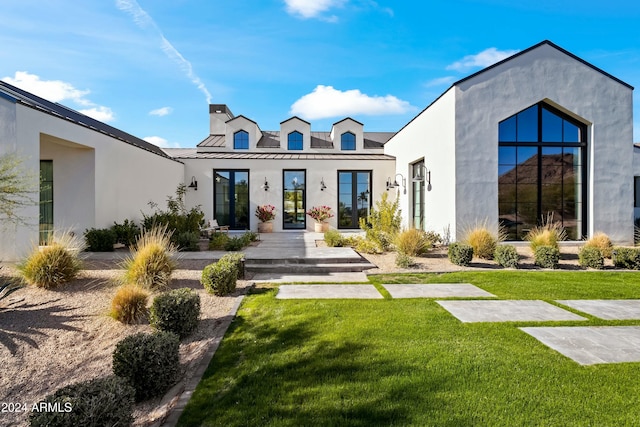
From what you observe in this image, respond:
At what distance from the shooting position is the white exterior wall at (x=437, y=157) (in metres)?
9.62

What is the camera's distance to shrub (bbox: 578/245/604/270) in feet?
24.7

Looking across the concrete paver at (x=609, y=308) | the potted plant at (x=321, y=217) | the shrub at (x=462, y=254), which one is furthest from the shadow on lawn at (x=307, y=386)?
the potted plant at (x=321, y=217)

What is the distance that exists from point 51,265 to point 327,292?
522cm

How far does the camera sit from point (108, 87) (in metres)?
9.36

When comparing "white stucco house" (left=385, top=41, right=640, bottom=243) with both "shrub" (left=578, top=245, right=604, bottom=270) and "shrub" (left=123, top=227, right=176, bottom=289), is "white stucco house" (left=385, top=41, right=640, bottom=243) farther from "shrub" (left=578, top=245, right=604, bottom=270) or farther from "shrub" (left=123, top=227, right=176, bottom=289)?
"shrub" (left=123, top=227, right=176, bottom=289)

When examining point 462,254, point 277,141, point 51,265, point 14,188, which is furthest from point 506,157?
point 14,188

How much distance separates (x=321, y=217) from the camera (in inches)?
582

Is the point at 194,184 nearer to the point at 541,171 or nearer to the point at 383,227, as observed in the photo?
the point at 383,227

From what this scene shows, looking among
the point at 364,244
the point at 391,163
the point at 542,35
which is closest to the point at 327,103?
the point at 391,163

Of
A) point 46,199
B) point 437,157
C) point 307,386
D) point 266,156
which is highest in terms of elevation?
point 266,156

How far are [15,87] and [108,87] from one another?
2.68m

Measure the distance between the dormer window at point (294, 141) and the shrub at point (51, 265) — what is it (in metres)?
12.8

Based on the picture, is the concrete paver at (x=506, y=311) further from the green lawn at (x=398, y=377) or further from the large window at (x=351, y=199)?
the large window at (x=351, y=199)

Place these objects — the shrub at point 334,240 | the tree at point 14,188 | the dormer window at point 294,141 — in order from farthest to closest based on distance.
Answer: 1. the dormer window at point 294,141
2. the shrub at point 334,240
3. the tree at point 14,188
